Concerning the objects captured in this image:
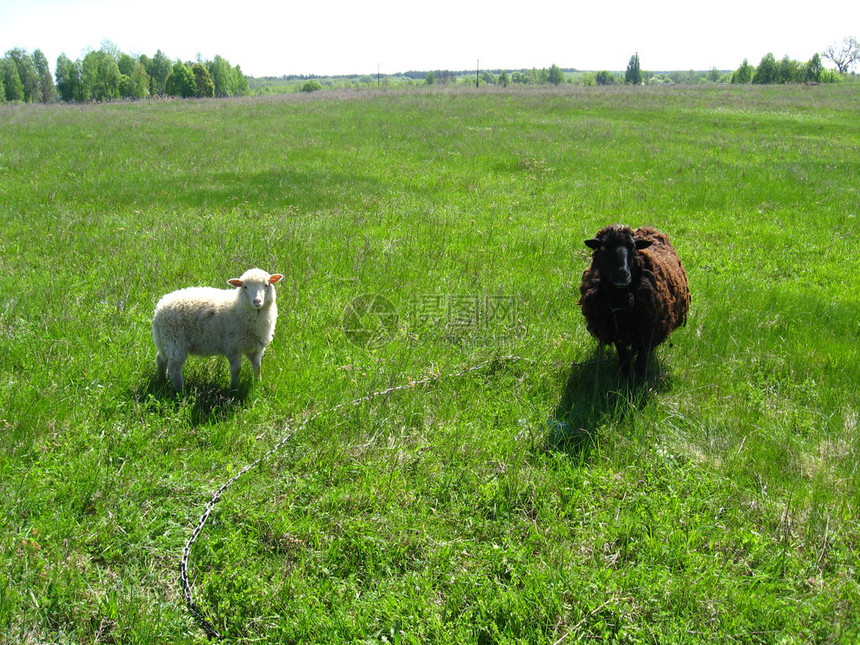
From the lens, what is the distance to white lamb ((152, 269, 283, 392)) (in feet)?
17.5

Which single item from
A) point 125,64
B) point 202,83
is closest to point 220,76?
point 125,64

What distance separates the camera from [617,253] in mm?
5371

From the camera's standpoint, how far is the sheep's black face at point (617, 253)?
5.32m

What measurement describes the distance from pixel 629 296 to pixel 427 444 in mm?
2728

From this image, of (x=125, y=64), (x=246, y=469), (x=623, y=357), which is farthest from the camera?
(x=125, y=64)

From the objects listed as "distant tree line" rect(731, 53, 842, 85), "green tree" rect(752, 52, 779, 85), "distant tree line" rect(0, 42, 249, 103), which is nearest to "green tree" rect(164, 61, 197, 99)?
"distant tree line" rect(0, 42, 249, 103)

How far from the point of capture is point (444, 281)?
852 centimetres

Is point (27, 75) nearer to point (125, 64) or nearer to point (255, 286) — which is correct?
point (125, 64)

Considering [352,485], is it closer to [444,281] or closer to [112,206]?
[444,281]

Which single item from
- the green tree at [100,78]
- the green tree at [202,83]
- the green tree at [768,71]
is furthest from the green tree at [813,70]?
the green tree at [100,78]

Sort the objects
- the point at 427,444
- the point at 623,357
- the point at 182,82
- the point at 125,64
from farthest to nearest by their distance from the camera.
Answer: the point at 125,64, the point at 182,82, the point at 623,357, the point at 427,444

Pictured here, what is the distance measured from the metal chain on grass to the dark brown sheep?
517mm

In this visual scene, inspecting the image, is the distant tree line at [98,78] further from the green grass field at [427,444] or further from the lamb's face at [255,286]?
the lamb's face at [255,286]

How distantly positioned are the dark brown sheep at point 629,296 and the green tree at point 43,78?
5244 inches
